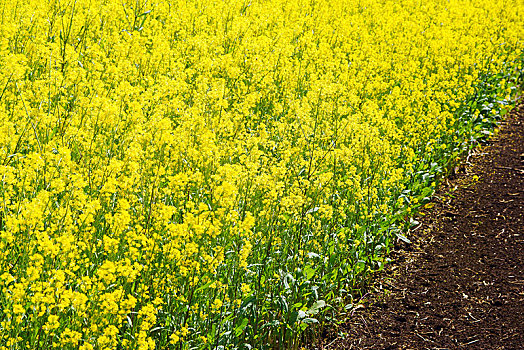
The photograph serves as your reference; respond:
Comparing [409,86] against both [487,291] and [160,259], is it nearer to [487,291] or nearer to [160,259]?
[487,291]

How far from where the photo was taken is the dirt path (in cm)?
488

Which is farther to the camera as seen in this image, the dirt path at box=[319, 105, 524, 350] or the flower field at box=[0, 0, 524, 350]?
the dirt path at box=[319, 105, 524, 350]

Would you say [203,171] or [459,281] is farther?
[459,281]

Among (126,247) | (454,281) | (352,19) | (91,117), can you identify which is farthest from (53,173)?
(352,19)

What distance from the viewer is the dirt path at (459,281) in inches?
192

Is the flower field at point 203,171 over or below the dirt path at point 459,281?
over

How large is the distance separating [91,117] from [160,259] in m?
1.57

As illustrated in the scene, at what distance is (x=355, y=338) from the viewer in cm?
481

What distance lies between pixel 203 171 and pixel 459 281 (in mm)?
2452

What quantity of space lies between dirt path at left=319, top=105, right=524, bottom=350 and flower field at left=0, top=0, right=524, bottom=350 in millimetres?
249

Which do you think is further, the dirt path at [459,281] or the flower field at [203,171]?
the dirt path at [459,281]

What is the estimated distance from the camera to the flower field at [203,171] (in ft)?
11.5

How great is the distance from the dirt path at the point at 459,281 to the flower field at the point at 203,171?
0.82 ft

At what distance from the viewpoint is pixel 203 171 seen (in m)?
4.91
